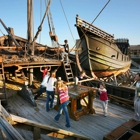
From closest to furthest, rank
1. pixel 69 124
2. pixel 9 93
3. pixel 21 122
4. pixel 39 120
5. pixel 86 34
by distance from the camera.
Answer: pixel 21 122
pixel 69 124
pixel 39 120
pixel 9 93
pixel 86 34

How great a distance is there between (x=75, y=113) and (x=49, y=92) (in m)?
1.31

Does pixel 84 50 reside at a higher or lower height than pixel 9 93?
higher

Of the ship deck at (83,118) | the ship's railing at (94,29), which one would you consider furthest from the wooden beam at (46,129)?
the ship's railing at (94,29)

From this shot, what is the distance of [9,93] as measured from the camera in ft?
24.5

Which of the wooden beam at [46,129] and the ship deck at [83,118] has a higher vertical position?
the wooden beam at [46,129]

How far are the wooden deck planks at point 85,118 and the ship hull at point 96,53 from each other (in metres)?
6.46

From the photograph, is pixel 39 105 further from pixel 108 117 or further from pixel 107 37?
pixel 107 37

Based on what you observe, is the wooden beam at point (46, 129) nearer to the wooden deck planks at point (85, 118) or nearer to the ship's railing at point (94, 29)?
the wooden deck planks at point (85, 118)

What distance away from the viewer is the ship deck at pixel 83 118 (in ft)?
15.1

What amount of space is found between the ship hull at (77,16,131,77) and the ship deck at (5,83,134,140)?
20.7 ft

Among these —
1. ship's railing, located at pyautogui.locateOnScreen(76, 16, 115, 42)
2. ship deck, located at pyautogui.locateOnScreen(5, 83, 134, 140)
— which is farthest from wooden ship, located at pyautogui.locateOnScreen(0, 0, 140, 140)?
ship's railing, located at pyautogui.locateOnScreen(76, 16, 115, 42)

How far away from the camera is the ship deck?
4.59 metres

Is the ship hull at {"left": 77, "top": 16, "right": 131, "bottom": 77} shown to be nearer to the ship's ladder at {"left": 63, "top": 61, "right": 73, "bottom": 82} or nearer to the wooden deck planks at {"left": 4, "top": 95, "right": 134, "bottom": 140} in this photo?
the ship's ladder at {"left": 63, "top": 61, "right": 73, "bottom": 82}

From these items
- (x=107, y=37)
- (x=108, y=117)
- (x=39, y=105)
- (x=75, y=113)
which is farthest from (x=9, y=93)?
(x=107, y=37)
